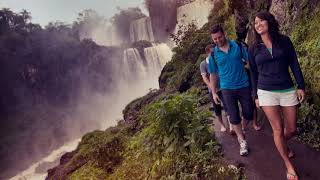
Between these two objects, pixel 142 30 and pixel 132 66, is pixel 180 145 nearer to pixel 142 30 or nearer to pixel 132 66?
pixel 132 66

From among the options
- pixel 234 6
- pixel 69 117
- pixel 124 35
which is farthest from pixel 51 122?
pixel 234 6

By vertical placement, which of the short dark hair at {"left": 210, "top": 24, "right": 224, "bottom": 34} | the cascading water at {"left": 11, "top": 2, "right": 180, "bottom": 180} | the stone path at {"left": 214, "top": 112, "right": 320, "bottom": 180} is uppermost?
the short dark hair at {"left": 210, "top": 24, "right": 224, "bottom": 34}

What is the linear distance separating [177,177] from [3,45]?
1510 inches

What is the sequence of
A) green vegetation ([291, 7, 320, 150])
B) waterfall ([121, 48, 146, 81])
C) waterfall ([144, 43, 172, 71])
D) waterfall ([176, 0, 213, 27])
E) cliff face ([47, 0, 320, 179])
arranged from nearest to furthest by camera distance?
cliff face ([47, 0, 320, 179]) → green vegetation ([291, 7, 320, 150]) → waterfall ([176, 0, 213, 27]) → waterfall ([144, 43, 172, 71]) → waterfall ([121, 48, 146, 81])

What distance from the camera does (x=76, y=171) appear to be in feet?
26.1

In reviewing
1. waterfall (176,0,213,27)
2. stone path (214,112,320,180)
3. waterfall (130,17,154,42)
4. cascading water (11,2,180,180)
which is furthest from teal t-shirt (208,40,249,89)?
waterfall (130,17,154,42)

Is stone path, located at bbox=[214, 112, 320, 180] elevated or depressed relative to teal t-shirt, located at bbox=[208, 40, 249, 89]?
depressed

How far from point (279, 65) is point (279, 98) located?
37cm

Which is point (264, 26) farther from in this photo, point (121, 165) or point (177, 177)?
point (121, 165)

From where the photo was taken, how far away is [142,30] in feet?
147

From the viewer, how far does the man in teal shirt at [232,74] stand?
5078 mm

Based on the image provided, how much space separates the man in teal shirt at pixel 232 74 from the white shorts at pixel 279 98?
3.09 feet

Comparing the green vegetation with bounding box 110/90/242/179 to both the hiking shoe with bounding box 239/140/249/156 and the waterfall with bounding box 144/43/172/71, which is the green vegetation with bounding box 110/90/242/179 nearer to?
the hiking shoe with bounding box 239/140/249/156

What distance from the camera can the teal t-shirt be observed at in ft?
16.7
